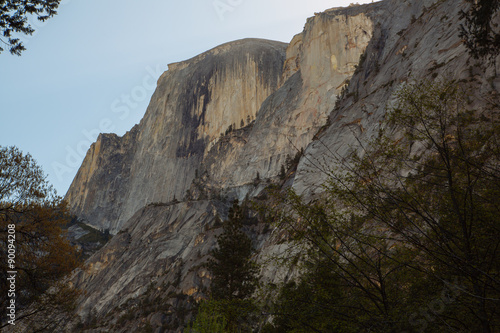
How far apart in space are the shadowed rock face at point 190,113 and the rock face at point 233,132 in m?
0.38

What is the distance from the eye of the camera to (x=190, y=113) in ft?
371

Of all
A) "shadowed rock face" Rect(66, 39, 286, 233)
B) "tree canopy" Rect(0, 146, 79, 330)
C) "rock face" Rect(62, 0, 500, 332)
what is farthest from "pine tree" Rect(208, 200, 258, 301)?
"shadowed rock face" Rect(66, 39, 286, 233)

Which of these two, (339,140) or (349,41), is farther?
(349,41)

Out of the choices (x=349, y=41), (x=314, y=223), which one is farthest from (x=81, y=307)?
(x=349, y=41)

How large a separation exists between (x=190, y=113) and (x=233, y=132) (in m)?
22.6

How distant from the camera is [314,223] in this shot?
8367 millimetres

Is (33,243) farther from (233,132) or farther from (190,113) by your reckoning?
(190,113)

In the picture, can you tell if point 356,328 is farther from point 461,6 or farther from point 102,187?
point 102,187

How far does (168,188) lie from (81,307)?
4414 centimetres

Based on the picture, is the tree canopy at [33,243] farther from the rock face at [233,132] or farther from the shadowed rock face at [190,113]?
the shadowed rock face at [190,113]

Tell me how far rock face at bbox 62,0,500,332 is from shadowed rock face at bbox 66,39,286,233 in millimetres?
383

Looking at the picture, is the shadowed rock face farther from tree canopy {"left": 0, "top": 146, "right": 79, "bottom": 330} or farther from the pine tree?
tree canopy {"left": 0, "top": 146, "right": 79, "bottom": 330}

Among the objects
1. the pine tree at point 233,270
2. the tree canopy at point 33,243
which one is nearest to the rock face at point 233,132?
the pine tree at point 233,270

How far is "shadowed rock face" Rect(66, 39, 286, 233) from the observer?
345 ft
